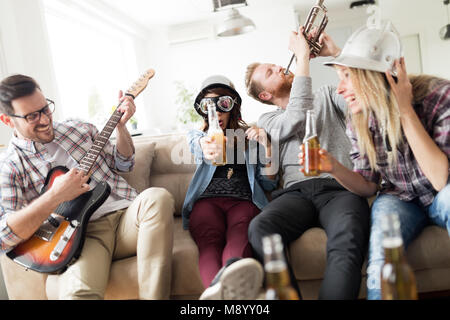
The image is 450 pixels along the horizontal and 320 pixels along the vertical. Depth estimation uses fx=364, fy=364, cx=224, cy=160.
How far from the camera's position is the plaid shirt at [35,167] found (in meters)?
1.62

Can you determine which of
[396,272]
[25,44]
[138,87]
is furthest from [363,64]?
[25,44]

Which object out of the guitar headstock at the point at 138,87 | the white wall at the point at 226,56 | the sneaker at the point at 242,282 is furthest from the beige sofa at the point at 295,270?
the white wall at the point at 226,56

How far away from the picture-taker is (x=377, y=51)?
1.33m

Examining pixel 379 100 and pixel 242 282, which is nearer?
pixel 242 282

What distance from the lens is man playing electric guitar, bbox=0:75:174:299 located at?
4.85 ft

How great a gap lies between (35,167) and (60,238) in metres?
0.41

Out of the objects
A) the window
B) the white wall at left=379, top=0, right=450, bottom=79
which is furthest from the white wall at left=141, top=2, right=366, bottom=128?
the white wall at left=379, top=0, right=450, bottom=79

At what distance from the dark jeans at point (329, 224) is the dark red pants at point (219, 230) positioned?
10 centimetres

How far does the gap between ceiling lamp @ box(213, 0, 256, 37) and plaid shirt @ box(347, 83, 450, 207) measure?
2893mm

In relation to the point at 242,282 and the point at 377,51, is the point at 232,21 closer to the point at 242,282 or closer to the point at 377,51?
the point at 377,51

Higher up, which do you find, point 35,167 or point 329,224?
point 35,167

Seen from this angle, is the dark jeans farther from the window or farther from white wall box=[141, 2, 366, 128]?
white wall box=[141, 2, 366, 128]

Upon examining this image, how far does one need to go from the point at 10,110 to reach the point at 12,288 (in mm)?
818

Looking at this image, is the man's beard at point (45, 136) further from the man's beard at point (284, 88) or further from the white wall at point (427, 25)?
the white wall at point (427, 25)
